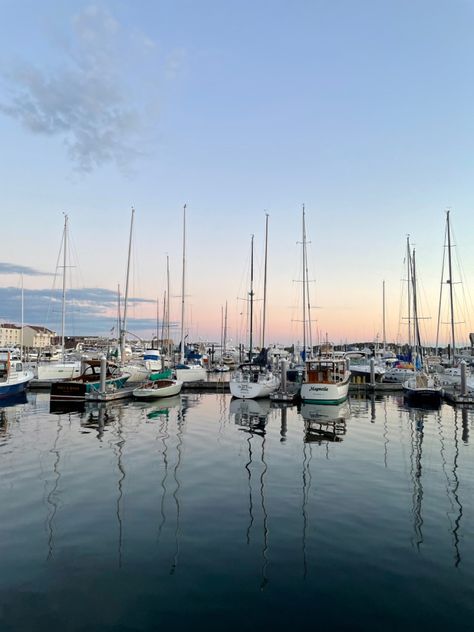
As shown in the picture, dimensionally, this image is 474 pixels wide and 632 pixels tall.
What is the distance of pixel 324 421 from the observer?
24703 millimetres

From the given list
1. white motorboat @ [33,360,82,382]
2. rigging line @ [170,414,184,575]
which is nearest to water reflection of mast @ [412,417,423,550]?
rigging line @ [170,414,184,575]

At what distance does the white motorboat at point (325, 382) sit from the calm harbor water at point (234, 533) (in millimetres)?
12048

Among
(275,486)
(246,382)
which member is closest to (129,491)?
(275,486)

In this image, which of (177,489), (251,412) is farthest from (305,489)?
(251,412)

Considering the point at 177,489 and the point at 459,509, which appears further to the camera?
the point at 177,489

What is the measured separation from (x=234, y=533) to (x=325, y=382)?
23726 millimetres

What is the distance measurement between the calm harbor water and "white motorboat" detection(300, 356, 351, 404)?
39.5 ft

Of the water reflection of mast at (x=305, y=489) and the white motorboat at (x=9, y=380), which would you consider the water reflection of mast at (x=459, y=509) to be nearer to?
the water reflection of mast at (x=305, y=489)

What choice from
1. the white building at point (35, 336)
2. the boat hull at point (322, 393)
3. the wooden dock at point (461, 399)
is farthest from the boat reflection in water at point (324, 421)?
the white building at point (35, 336)

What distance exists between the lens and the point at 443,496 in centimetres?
1158

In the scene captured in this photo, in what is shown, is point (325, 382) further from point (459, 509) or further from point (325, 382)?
point (459, 509)

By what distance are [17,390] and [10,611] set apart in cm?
3260

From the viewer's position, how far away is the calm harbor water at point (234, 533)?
6.42 metres

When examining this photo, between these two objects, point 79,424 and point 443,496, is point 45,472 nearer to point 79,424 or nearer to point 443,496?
point 79,424
